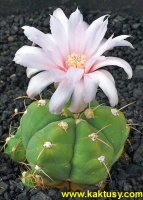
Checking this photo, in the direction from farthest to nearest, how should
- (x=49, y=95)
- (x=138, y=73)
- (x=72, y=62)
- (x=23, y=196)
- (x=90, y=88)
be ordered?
(x=138, y=73) < (x=49, y=95) < (x=23, y=196) < (x=72, y=62) < (x=90, y=88)

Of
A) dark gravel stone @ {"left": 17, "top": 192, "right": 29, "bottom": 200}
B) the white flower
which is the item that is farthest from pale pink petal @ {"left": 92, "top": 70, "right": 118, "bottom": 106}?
dark gravel stone @ {"left": 17, "top": 192, "right": 29, "bottom": 200}

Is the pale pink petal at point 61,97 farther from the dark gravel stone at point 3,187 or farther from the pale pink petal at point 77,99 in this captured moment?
the dark gravel stone at point 3,187

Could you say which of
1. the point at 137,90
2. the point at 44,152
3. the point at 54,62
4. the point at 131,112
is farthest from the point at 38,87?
the point at 137,90

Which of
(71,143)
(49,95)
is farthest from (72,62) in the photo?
(49,95)

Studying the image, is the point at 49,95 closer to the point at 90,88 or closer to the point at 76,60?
the point at 76,60

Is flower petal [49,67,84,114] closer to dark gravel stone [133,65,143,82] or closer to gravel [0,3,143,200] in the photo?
gravel [0,3,143,200]

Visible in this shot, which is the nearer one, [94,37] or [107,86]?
[107,86]
